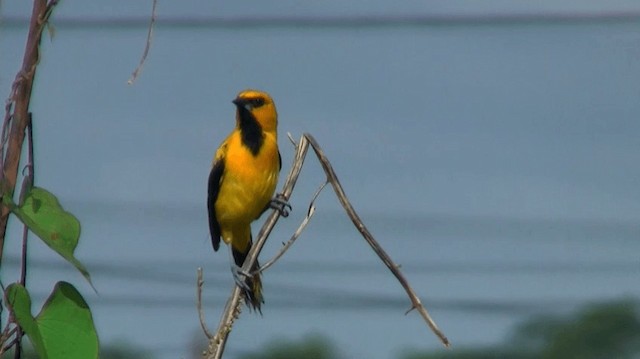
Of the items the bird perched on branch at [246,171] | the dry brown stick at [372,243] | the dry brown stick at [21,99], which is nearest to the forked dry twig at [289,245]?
the dry brown stick at [372,243]

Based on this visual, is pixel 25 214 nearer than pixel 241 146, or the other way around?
pixel 25 214

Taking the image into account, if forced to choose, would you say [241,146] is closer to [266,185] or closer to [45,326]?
[266,185]

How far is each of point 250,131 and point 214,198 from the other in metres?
0.25

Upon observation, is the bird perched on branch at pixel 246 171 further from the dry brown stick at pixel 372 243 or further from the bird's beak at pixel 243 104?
the dry brown stick at pixel 372 243

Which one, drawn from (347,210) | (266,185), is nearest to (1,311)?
(347,210)

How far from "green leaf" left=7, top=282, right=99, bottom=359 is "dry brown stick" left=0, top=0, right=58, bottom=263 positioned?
0.07 meters

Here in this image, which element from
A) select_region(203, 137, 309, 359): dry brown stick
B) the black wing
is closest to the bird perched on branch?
the black wing

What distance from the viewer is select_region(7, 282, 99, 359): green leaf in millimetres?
818

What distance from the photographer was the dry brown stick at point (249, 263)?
91 cm

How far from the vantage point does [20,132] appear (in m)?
0.77

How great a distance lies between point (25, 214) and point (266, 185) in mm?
2142

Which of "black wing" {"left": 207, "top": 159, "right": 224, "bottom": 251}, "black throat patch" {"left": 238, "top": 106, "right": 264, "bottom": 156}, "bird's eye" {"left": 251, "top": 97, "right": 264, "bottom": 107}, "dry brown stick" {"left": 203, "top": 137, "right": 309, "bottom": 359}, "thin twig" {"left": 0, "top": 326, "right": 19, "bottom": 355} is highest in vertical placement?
"bird's eye" {"left": 251, "top": 97, "right": 264, "bottom": 107}

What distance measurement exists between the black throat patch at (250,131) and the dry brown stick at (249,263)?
1.91 meters

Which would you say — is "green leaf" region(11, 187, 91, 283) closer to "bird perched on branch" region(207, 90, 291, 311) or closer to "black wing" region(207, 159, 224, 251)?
"bird perched on branch" region(207, 90, 291, 311)
